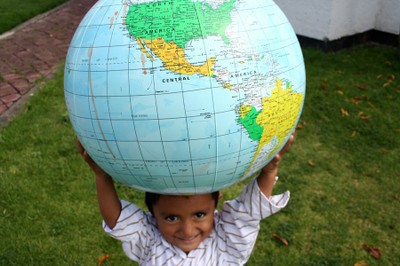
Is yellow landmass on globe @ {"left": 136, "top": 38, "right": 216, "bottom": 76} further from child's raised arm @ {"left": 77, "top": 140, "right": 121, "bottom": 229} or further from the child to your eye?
child's raised arm @ {"left": 77, "top": 140, "right": 121, "bottom": 229}

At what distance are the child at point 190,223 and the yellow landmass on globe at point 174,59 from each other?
2.19 feet

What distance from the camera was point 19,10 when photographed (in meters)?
10.4

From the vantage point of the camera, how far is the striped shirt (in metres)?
1.99

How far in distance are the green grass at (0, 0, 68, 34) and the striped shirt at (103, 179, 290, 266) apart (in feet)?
26.2

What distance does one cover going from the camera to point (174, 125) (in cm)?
137

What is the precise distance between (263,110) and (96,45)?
0.57m

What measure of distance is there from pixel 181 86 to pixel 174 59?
0.08 metres

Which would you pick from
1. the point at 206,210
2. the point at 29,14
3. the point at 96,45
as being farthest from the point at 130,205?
the point at 29,14

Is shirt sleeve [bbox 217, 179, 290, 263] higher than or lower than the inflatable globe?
lower

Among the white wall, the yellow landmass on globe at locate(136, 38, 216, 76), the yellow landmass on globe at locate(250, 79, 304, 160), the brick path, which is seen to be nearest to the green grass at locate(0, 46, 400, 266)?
the brick path

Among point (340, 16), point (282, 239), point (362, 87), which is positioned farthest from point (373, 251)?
point (340, 16)

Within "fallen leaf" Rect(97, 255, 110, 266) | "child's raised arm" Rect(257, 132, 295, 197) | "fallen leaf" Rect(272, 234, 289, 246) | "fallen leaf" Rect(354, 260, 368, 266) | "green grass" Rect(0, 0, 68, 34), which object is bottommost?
"green grass" Rect(0, 0, 68, 34)

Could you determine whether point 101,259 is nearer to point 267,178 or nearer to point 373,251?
point 267,178

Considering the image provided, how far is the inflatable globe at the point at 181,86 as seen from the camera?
1357mm
